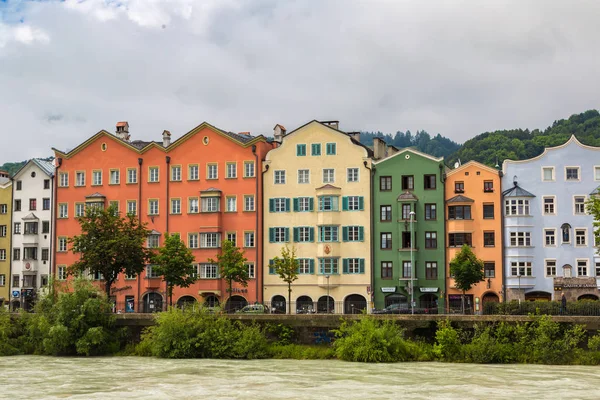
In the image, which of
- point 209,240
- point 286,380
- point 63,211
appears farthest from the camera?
point 63,211

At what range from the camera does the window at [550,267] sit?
75250 mm

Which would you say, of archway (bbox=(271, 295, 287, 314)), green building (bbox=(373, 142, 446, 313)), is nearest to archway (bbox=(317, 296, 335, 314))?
archway (bbox=(271, 295, 287, 314))

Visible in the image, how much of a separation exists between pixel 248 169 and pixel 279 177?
3079 millimetres

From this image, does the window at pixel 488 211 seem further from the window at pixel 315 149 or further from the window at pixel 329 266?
the window at pixel 315 149

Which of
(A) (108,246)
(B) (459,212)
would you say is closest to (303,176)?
(B) (459,212)

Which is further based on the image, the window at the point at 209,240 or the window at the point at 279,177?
the window at the point at 209,240

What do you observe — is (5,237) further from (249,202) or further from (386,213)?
(386,213)

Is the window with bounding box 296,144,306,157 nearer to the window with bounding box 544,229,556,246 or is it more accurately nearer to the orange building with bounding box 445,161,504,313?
the orange building with bounding box 445,161,504,313

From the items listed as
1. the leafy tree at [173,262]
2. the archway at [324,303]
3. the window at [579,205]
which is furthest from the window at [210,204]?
the window at [579,205]

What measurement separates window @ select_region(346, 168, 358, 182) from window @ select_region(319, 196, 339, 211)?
82.5 inches

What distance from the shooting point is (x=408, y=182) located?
7875cm

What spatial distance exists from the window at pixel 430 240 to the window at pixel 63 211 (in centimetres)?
3508

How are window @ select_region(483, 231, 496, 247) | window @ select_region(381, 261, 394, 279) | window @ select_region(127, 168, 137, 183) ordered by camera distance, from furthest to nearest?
window @ select_region(127, 168, 137, 183)
window @ select_region(381, 261, 394, 279)
window @ select_region(483, 231, 496, 247)

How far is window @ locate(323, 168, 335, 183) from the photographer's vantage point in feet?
264
